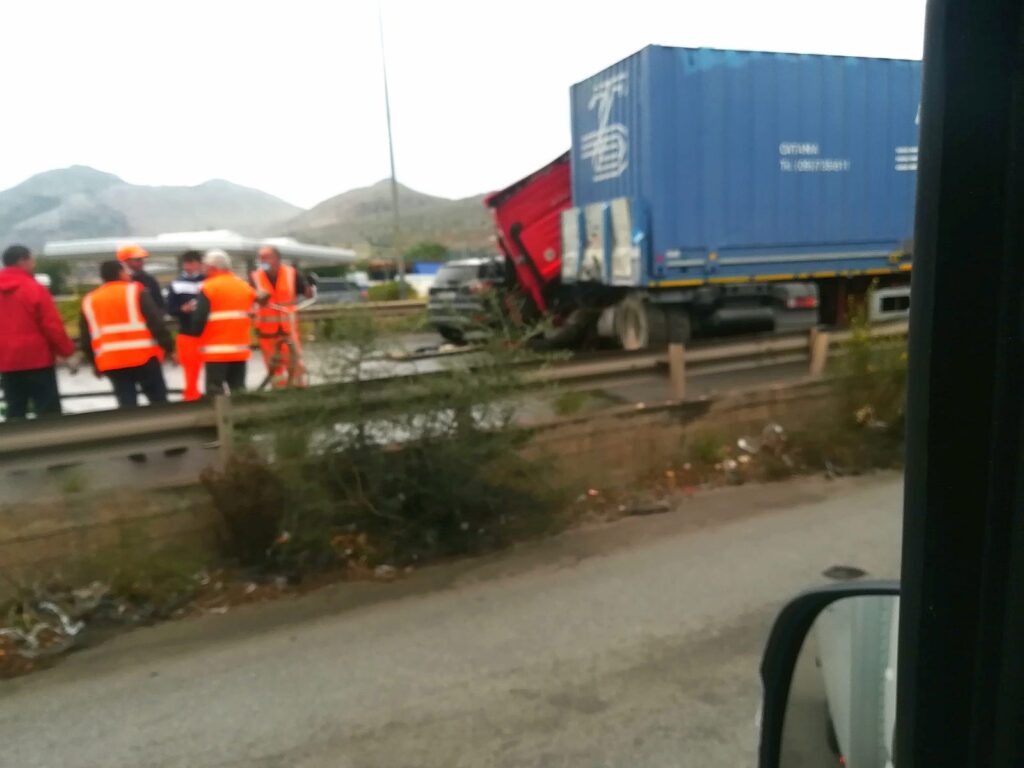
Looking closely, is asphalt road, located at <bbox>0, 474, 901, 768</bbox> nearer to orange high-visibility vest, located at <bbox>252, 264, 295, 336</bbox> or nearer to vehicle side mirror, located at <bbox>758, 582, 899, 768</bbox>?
vehicle side mirror, located at <bbox>758, 582, 899, 768</bbox>

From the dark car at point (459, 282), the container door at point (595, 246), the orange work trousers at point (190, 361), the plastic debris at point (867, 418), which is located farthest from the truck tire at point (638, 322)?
the orange work trousers at point (190, 361)

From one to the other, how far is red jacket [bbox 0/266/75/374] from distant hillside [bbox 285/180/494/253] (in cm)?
2432

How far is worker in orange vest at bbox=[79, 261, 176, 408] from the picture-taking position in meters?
7.30

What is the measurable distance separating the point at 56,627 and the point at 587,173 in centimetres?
971

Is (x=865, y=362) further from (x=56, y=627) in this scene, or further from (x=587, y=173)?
(x=56, y=627)

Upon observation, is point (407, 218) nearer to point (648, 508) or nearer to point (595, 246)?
point (595, 246)

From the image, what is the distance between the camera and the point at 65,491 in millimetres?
5301

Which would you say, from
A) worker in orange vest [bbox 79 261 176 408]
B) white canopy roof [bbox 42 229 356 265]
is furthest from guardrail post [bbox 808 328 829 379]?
white canopy roof [bbox 42 229 356 265]

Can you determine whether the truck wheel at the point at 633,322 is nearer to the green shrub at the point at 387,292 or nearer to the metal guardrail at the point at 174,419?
the metal guardrail at the point at 174,419

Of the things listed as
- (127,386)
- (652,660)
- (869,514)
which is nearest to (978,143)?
(652,660)

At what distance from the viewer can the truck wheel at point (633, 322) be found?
12.2 m

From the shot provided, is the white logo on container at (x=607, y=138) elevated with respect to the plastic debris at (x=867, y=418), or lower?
elevated

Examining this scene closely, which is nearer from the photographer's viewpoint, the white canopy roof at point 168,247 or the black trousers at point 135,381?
the black trousers at point 135,381

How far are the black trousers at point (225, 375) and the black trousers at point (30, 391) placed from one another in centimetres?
123
